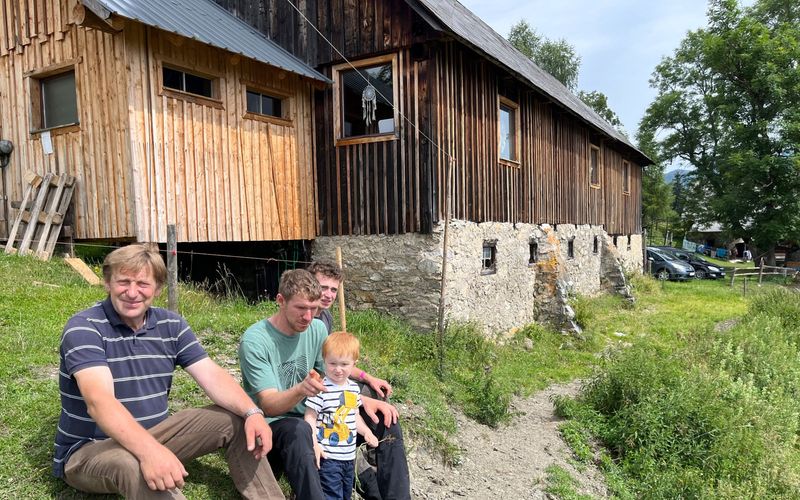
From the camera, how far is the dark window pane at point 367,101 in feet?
27.7

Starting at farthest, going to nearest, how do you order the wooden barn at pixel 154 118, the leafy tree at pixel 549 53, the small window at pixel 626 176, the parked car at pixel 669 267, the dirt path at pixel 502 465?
the leafy tree at pixel 549 53 → the parked car at pixel 669 267 → the small window at pixel 626 176 → the wooden barn at pixel 154 118 → the dirt path at pixel 502 465

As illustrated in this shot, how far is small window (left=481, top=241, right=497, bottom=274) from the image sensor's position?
9.50m

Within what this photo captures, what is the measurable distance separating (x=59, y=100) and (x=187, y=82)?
1.98 metres

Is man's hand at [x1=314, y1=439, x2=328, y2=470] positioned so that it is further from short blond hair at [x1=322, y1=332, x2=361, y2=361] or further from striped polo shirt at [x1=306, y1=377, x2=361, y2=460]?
short blond hair at [x1=322, y1=332, x2=361, y2=361]

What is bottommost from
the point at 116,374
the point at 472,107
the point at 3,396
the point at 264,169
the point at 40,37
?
the point at 3,396

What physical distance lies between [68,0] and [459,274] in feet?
21.9

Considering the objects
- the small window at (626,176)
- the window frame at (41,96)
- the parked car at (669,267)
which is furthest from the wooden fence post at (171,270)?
the parked car at (669,267)

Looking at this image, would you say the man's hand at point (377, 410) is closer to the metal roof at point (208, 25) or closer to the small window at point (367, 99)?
the metal roof at point (208, 25)

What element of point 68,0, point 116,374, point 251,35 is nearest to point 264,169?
point 251,35

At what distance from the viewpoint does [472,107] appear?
353 inches

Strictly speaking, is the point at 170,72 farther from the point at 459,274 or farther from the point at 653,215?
the point at 653,215

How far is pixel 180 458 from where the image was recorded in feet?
9.59

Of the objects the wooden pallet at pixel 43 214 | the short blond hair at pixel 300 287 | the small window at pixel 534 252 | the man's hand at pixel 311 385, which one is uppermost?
the wooden pallet at pixel 43 214

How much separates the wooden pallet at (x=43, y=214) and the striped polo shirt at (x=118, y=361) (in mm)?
5375
